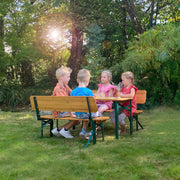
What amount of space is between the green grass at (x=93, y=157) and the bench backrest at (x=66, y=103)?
0.62 m

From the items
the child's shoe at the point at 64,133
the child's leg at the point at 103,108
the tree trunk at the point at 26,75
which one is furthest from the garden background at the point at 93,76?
the child's leg at the point at 103,108

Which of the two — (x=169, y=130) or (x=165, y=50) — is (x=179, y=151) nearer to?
(x=169, y=130)

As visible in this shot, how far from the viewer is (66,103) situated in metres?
4.57

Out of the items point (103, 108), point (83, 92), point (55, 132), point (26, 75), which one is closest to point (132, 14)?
point (26, 75)

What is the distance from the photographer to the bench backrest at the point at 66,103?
169 inches

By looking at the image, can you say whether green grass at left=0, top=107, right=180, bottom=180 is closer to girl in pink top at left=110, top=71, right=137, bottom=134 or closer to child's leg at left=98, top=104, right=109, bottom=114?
girl in pink top at left=110, top=71, right=137, bottom=134

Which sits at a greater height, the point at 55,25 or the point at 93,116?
the point at 55,25

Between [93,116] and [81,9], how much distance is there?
8.46 metres

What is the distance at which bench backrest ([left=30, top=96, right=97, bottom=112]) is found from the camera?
429cm

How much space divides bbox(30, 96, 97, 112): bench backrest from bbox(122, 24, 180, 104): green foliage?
446 cm

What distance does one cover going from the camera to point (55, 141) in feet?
15.6

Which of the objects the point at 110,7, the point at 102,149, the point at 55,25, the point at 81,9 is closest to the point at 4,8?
the point at 55,25

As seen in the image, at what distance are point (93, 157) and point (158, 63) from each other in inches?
216

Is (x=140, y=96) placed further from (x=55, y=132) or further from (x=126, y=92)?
(x=55, y=132)
